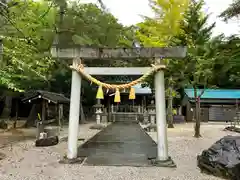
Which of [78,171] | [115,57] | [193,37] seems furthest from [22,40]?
[193,37]

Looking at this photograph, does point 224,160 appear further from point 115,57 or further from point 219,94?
point 219,94

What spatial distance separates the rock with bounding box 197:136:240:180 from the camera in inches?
185

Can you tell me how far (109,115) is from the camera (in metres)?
21.9

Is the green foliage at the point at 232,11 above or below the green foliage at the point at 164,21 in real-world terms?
below

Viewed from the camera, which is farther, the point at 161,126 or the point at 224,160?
the point at 161,126

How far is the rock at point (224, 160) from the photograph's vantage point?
4699 millimetres

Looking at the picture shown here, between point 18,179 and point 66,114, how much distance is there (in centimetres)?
1846

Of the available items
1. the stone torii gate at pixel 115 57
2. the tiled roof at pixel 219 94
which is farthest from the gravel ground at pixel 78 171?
the tiled roof at pixel 219 94

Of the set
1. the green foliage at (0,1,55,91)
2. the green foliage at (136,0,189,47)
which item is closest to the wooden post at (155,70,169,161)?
the green foliage at (0,1,55,91)

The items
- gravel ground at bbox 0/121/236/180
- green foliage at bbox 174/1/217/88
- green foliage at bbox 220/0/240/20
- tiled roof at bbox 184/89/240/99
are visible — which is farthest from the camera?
tiled roof at bbox 184/89/240/99

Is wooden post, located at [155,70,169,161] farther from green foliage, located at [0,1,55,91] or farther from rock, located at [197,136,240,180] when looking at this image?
green foliage, located at [0,1,55,91]

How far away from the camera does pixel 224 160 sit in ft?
16.1

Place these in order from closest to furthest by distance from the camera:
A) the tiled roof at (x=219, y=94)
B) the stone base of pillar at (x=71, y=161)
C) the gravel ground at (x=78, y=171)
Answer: the gravel ground at (x=78, y=171), the stone base of pillar at (x=71, y=161), the tiled roof at (x=219, y=94)

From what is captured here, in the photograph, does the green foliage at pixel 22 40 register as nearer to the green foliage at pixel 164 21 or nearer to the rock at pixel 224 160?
the rock at pixel 224 160
